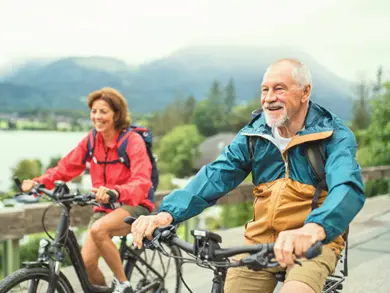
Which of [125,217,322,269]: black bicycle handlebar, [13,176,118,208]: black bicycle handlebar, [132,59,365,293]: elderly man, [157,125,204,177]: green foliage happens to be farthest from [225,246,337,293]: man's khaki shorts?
[157,125,204,177]: green foliage

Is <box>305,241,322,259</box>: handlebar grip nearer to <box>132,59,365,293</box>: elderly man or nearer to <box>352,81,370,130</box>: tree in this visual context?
<box>132,59,365,293</box>: elderly man

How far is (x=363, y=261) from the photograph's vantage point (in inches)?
271

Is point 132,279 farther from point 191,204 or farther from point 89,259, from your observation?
point 191,204

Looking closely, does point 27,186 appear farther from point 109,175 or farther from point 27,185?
point 109,175

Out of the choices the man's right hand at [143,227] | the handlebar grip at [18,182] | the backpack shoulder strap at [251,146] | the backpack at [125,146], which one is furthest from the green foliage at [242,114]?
the man's right hand at [143,227]

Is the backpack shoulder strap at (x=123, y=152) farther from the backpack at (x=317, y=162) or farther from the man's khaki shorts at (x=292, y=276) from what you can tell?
the backpack at (x=317, y=162)

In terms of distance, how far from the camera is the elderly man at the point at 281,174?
8.43 feet

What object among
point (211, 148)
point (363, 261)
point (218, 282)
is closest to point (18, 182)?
point (218, 282)

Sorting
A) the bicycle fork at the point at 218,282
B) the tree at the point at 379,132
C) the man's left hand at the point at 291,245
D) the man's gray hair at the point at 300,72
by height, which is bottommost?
the tree at the point at 379,132

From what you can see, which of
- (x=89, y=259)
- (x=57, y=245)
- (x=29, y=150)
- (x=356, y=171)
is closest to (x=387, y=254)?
(x=89, y=259)

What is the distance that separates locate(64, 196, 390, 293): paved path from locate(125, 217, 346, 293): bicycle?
3.39 m

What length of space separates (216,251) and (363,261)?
511 cm

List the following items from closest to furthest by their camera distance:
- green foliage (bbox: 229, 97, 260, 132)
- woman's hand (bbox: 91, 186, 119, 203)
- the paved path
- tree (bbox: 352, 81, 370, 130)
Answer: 1. woman's hand (bbox: 91, 186, 119, 203)
2. the paved path
3. tree (bbox: 352, 81, 370, 130)
4. green foliage (bbox: 229, 97, 260, 132)

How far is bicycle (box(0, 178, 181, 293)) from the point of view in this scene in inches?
146
